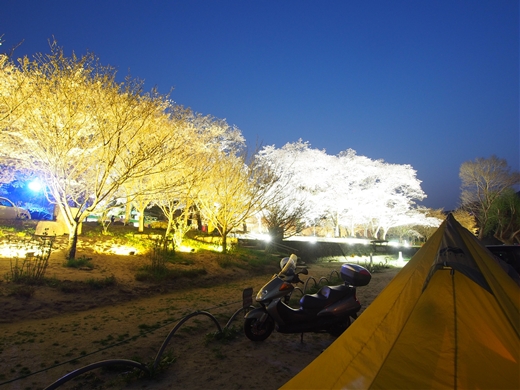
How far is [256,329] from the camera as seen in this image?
5156mm

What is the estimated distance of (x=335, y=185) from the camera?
33188 mm

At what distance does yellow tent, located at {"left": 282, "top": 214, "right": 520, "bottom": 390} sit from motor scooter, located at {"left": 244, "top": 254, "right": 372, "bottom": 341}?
6.25 feet

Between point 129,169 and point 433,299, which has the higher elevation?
point 129,169

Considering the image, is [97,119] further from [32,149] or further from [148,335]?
[148,335]

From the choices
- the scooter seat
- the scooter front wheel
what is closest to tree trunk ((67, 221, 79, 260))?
the scooter front wheel

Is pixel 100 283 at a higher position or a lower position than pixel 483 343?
lower

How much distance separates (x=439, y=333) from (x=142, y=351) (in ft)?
12.7

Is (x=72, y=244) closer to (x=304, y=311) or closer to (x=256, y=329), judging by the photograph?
(x=256, y=329)

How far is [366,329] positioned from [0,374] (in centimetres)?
412

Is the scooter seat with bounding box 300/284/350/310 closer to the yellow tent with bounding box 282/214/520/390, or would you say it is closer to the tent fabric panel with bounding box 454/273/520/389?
the yellow tent with bounding box 282/214/520/390

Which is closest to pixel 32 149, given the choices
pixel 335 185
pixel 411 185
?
pixel 335 185

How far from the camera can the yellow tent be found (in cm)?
248

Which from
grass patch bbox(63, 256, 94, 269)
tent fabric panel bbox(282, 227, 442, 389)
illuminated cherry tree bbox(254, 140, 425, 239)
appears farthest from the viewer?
illuminated cherry tree bbox(254, 140, 425, 239)

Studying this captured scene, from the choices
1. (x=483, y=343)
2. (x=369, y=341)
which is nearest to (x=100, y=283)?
(x=369, y=341)
